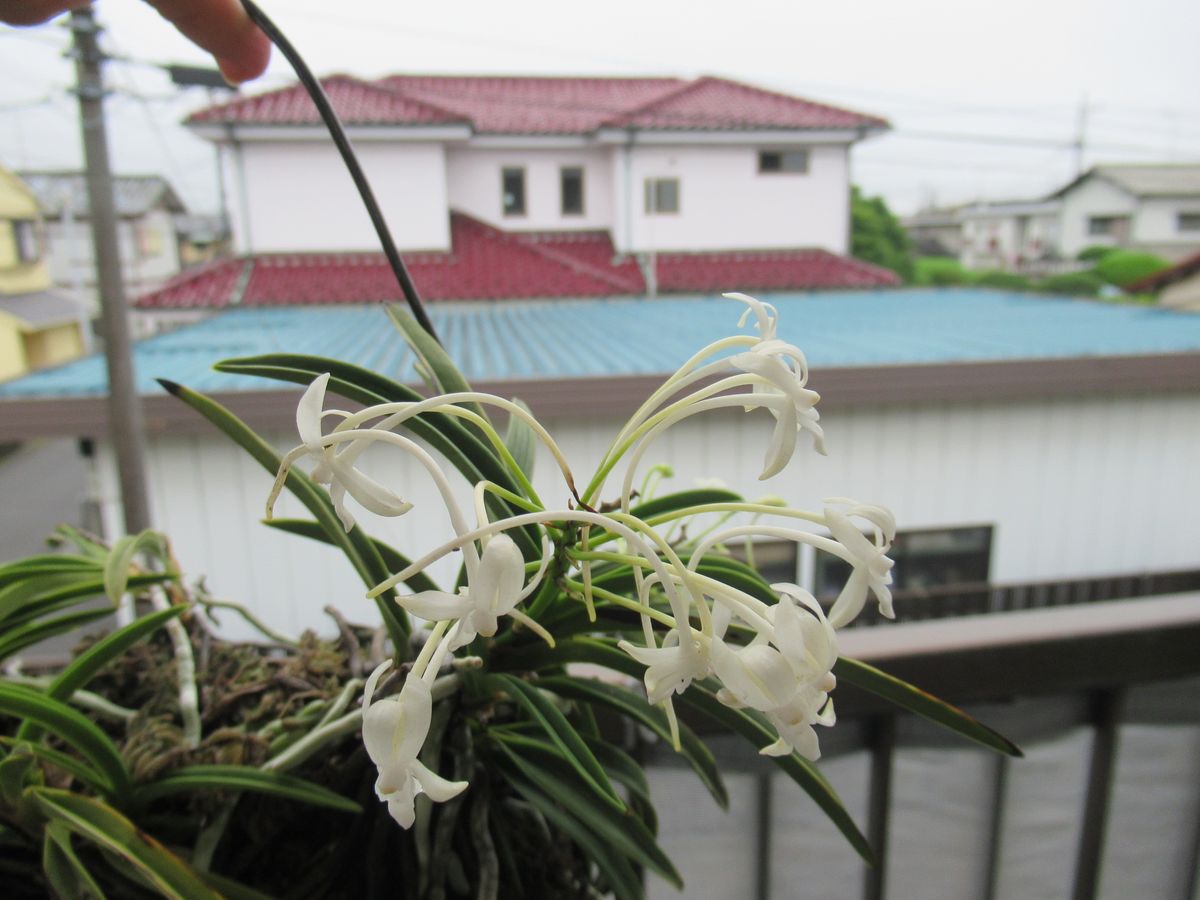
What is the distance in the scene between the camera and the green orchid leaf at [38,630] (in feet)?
1.29

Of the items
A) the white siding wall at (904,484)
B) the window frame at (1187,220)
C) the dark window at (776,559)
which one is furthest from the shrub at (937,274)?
the dark window at (776,559)

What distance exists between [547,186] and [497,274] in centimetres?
146

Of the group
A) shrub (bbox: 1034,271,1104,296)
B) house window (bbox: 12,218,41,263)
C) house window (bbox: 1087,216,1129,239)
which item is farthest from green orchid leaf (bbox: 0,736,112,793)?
house window (bbox: 1087,216,1129,239)

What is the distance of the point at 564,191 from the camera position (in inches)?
242

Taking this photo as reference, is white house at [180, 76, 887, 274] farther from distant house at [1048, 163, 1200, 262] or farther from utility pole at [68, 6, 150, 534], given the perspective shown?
distant house at [1048, 163, 1200, 262]

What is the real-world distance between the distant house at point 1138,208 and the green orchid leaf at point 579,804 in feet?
38.8

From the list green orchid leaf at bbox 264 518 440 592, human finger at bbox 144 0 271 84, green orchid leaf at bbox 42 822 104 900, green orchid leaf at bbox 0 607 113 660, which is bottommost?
green orchid leaf at bbox 42 822 104 900

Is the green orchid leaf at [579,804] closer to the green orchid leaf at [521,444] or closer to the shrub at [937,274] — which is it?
the green orchid leaf at [521,444]

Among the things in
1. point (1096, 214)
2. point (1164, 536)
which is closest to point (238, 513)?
point (1164, 536)

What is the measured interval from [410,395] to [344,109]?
5023 millimetres

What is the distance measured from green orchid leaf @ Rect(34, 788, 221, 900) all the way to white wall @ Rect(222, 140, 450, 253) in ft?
15.6

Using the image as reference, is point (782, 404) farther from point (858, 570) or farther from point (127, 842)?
point (127, 842)

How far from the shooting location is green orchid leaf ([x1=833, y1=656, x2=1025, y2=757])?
312 millimetres

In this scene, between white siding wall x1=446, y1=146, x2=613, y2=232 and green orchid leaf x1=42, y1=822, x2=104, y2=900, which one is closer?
green orchid leaf x1=42, y1=822, x2=104, y2=900
